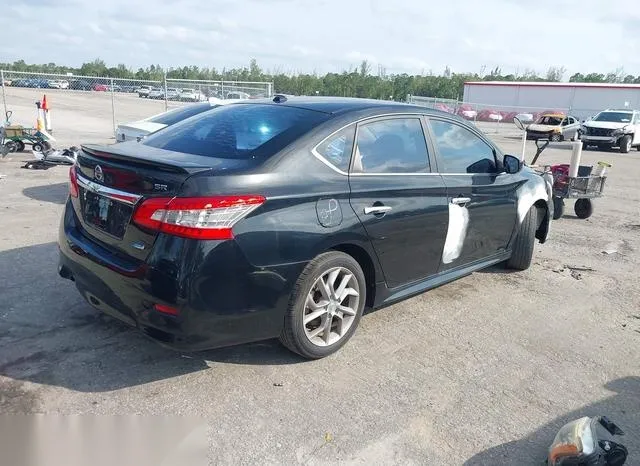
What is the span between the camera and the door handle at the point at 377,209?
3611 mm

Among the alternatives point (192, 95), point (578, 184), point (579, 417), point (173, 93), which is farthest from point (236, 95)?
point (579, 417)

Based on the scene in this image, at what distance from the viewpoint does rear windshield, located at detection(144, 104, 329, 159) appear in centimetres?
342

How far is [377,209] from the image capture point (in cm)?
368

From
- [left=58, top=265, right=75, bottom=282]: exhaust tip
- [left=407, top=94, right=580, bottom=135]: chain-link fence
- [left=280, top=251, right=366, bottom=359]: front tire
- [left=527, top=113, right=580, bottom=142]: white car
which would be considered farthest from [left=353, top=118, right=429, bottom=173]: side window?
[left=407, top=94, right=580, bottom=135]: chain-link fence

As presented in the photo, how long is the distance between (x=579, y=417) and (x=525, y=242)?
263cm

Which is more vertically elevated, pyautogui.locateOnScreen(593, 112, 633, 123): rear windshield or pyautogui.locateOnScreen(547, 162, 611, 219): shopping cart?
pyautogui.locateOnScreen(593, 112, 633, 123): rear windshield

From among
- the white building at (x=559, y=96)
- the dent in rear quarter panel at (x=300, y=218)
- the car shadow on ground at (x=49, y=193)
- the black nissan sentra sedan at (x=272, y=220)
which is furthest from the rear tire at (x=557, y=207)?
the white building at (x=559, y=96)

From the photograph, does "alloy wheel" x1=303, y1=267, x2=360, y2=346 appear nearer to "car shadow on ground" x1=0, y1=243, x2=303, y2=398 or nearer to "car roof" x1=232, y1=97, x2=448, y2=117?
"car shadow on ground" x1=0, y1=243, x2=303, y2=398

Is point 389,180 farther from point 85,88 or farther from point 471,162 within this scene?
point 85,88

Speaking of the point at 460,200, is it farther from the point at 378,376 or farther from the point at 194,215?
the point at 194,215

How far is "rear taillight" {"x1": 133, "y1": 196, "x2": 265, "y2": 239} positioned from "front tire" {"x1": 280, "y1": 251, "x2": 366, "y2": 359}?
0.61m

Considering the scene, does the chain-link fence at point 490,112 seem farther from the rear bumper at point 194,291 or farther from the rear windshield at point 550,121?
the rear bumper at point 194,291

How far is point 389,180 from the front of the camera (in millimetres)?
3842

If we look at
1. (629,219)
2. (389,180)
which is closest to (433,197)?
(389,180)
